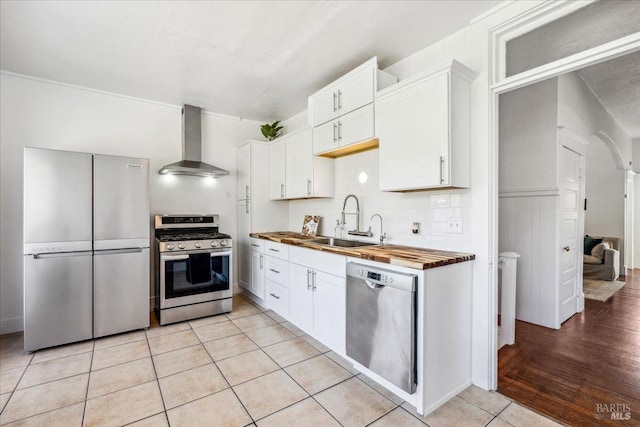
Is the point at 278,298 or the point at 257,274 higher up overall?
the point at 257,274

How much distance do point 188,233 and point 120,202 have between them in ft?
3.13

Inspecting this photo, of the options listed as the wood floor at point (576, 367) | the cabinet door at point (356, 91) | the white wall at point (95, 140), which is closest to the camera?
the wood floor at point (576, 367)

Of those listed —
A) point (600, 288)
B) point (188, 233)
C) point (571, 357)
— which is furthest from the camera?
point (600, 288)

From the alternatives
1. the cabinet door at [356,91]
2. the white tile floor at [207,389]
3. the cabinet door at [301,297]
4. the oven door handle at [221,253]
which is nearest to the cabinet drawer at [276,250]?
the cabinet door at [301,297]

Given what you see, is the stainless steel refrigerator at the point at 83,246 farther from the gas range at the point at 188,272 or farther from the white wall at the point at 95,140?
the white wall at the point at 95,140

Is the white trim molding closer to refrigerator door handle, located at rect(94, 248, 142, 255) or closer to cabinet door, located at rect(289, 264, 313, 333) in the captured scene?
cabinet door, located at rect(289, 264, 313, 333)

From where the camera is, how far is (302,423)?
179cm

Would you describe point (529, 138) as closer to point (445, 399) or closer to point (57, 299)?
point (445, 399)

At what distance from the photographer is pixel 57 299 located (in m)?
2.74

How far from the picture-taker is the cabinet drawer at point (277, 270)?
128 inches

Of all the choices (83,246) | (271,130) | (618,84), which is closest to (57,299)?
(83,246)

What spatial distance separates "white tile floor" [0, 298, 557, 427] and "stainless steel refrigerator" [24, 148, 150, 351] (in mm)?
242

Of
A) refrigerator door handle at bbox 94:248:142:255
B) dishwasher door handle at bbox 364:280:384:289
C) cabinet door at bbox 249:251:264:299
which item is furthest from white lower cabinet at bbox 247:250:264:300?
dishwasher door handle at bbox 364:280:384:289

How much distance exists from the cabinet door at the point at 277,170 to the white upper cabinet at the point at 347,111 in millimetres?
770
